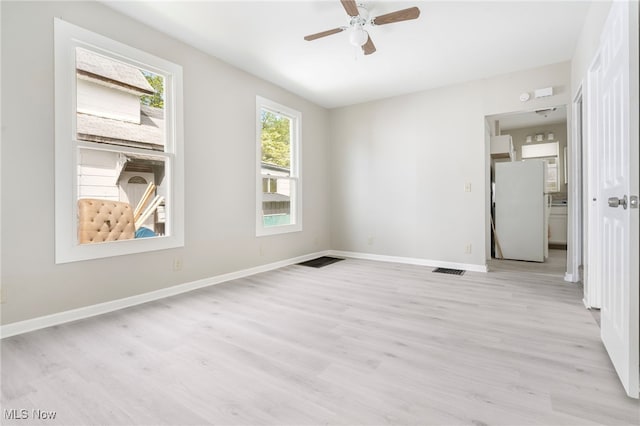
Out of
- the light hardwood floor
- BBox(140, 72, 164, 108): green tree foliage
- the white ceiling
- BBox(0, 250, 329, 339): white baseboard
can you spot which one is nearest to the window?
the white ceiling

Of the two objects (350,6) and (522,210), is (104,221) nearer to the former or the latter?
(350,6)

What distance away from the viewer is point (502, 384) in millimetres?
1587

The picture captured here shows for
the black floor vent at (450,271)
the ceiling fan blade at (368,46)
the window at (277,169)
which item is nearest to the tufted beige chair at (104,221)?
the window at (277,169)

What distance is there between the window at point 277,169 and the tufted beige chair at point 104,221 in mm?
1606

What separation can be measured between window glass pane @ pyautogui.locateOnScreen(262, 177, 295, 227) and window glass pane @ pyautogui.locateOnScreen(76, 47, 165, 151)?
1680 millimetres

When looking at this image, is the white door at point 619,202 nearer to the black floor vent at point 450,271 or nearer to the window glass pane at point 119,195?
the black floor vent at point 450,271

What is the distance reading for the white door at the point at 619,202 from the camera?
53.0 inches

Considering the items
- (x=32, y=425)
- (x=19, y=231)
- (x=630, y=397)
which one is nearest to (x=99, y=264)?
(x=19, y=231)

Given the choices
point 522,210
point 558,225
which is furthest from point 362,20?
point 558,225

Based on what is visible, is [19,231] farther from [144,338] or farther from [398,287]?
[398,287]

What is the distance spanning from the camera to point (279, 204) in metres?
4.79

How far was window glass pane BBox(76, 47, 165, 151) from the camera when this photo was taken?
2.66 metres

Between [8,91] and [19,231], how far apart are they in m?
0.98

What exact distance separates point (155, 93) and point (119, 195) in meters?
1.09
